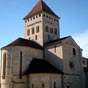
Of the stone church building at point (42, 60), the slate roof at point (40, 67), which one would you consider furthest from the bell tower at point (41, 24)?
the slate roof at point (40, 67)

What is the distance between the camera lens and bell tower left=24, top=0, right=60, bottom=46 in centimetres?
4369

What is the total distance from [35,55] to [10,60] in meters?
5.43

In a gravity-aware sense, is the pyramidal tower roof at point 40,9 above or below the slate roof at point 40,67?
above

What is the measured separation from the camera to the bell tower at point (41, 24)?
43.7m

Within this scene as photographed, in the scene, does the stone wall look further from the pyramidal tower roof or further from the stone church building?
the pyramidal tower roof

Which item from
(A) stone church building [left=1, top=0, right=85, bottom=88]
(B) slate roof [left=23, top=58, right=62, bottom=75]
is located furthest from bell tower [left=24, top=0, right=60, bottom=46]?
(B) slate roof [left=23, top=58, right=62, bottom=75]

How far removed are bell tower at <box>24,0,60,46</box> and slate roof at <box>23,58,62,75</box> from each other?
16.1ft

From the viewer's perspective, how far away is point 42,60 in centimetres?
4009

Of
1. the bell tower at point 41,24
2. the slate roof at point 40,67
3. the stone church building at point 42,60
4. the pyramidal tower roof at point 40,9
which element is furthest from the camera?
the pyramidal tower roof at point 40,9

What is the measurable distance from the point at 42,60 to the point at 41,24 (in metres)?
8.01

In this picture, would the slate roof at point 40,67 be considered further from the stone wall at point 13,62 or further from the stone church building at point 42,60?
the stone wall at point 13,62

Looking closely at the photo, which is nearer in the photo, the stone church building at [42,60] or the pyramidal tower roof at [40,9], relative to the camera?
the stone church building at [42,60]

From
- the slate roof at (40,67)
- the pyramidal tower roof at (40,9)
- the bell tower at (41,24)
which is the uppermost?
the pyramidal tower roof at (40,9)

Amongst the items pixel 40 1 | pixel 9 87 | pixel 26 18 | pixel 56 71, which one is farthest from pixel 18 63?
pixel 40 1
